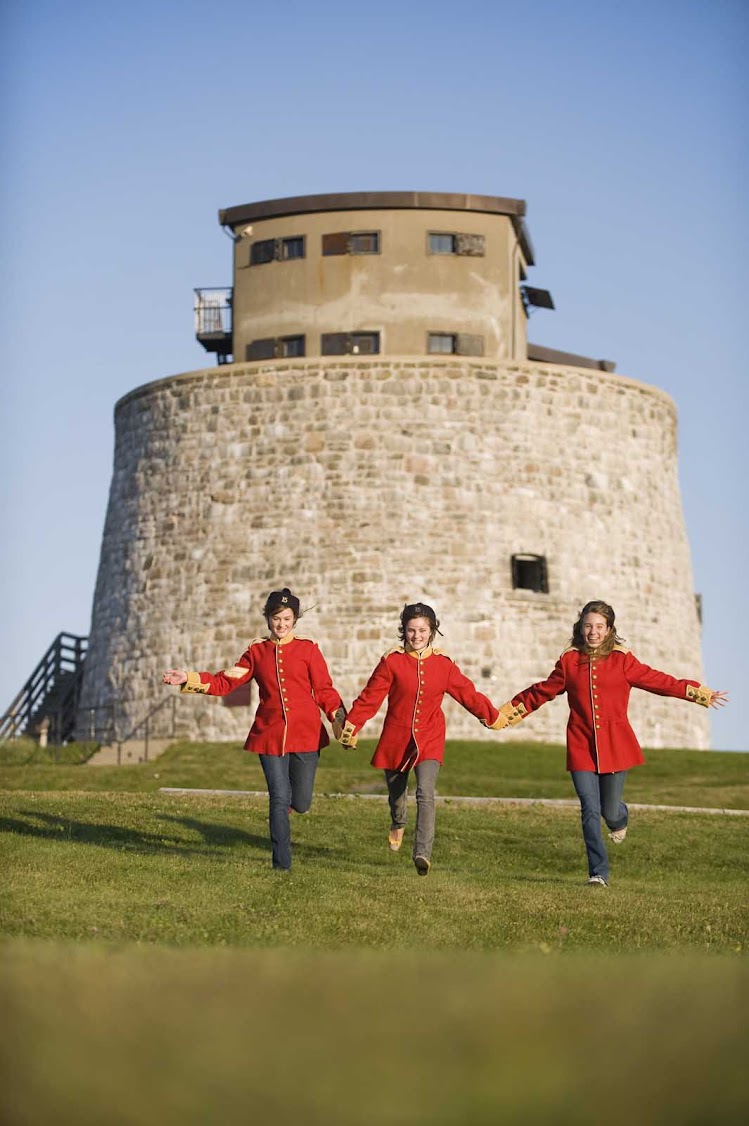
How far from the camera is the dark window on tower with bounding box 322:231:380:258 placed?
39812 millimetres

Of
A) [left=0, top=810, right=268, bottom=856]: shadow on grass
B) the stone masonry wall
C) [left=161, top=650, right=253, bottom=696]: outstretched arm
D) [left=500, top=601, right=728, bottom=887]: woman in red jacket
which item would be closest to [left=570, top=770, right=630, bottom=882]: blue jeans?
[left=500, top=601, right=728, bottom=887]: woman in red jacket

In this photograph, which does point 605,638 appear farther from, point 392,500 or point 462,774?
point 392,500

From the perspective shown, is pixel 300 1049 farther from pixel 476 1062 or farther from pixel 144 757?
pixel 144 757

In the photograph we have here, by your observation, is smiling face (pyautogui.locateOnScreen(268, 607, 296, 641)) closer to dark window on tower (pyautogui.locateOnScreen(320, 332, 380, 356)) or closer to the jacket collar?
the jacket collar

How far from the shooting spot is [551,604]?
3625 centimetres

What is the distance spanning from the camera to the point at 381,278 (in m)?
39.6

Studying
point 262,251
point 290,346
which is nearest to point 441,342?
point 290,346

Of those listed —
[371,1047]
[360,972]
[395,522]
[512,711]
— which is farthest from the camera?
[395,522]

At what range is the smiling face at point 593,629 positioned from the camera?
13555mm

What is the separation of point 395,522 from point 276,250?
27.3ft

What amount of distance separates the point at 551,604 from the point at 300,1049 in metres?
31.3

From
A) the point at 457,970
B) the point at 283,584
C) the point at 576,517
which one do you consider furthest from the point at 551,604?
the point at 457,970

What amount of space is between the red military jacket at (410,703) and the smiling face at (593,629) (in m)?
0.97

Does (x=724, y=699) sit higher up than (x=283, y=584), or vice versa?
(x=283, y=584)
